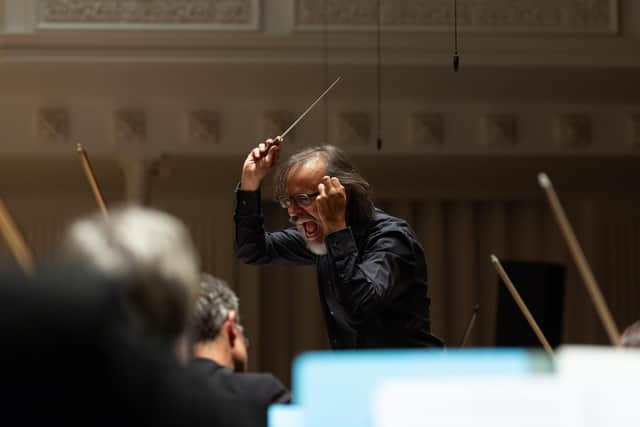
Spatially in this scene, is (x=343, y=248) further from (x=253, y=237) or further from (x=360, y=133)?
(x=360, y=133)

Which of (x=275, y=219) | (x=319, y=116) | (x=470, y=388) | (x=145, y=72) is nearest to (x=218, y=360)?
(x=470, y=388)

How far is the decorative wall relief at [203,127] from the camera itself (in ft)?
30.1

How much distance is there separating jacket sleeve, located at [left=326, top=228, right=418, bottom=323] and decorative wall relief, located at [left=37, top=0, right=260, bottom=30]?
4.35 m

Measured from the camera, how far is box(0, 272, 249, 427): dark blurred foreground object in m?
1.36

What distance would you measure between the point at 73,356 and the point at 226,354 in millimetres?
1450

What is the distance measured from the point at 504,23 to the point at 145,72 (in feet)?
8.38

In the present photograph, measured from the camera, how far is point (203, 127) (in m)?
9.16

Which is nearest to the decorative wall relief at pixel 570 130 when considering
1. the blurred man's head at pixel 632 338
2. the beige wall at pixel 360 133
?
the beige wall at pixel 360 133

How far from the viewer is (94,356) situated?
1.37 meters

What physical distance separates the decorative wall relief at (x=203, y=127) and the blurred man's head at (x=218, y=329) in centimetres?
636

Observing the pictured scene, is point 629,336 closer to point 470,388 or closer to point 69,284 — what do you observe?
point 470,388

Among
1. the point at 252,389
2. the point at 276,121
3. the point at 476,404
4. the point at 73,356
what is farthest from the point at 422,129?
the point at 73,356

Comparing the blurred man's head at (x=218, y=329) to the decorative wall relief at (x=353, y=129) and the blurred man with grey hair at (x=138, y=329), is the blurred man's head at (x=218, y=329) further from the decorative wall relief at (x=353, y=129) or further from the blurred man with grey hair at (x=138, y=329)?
the decorative wall relief at (x=353, y=129)

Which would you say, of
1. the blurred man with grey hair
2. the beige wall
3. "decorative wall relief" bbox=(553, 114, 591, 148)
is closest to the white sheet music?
the blurred man with grey hair
